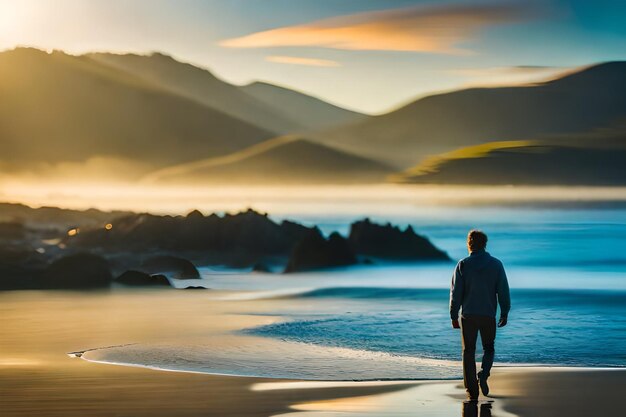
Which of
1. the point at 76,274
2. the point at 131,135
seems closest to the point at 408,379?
the point at 76,274

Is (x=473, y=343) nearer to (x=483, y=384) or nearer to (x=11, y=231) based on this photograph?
(x=483, y=384)

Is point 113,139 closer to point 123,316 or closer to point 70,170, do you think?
point 70,170

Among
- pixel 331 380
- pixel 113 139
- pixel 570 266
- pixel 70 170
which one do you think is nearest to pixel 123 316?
pixel 331 380

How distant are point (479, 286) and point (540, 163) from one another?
45.3 meters

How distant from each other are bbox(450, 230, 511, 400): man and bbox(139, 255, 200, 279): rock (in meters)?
24.5

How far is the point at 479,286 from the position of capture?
12531mm

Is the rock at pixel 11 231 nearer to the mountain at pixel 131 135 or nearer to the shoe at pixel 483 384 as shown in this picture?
the shoe at pixel 483 384

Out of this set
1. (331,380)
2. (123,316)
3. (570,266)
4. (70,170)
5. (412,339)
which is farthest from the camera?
(70,170)

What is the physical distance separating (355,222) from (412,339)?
26526 millimetres

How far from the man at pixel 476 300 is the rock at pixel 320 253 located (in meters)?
26.6

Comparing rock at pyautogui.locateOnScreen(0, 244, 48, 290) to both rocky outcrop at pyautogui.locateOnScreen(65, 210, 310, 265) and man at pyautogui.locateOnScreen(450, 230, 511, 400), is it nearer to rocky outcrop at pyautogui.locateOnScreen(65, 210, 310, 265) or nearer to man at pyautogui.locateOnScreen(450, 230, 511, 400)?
rocky outcrop at pyautogui.locateOnScreen(65, 210, 310, 265)

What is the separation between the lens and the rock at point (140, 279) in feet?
109

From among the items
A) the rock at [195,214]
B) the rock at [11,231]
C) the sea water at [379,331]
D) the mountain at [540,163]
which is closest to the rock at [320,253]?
the sea water at [379,331]

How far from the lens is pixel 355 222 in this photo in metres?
46.2
